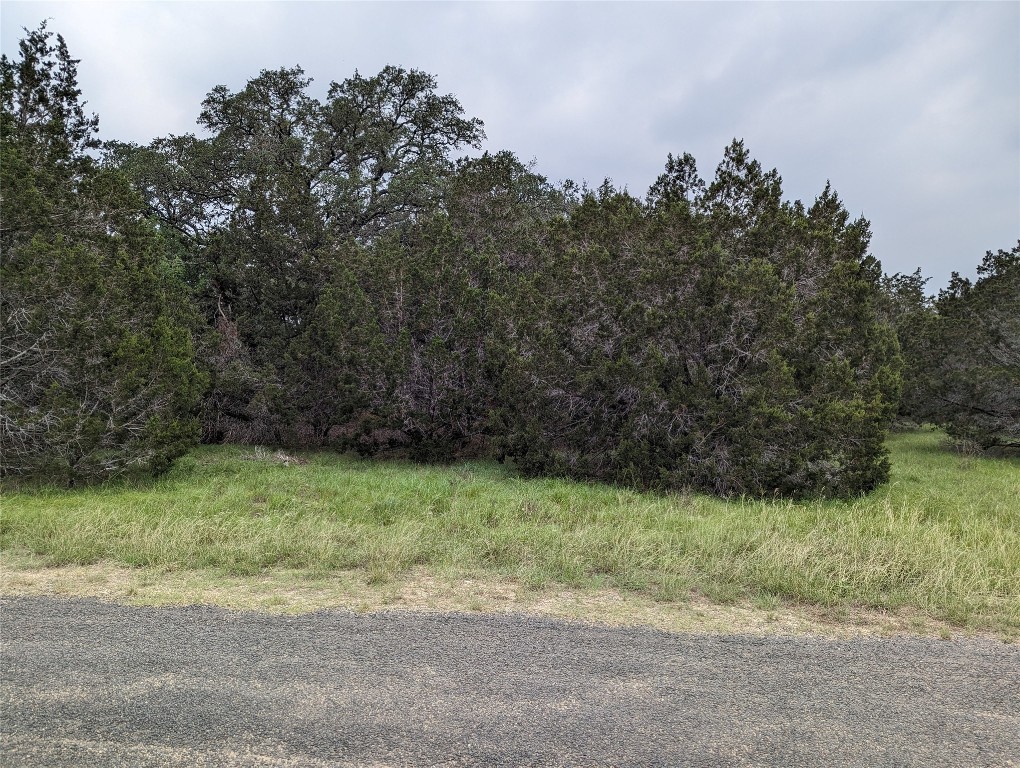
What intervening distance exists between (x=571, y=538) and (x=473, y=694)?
12.1 ft

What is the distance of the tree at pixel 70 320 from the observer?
9.81 metres

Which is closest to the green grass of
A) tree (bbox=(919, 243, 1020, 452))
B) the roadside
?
the roadside

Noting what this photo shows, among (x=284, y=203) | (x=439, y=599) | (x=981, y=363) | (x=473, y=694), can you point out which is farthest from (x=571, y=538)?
(x=981, y=363)

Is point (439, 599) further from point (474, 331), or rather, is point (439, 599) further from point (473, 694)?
point (474, 331)

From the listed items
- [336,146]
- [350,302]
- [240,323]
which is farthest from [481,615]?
[336,146]

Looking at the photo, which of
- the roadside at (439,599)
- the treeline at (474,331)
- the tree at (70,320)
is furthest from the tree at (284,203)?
the roadside at (439,599)

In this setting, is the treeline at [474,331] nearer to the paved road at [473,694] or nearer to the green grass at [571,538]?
the green grass at [571,538]

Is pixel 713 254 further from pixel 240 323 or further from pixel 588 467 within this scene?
pixel 240 323

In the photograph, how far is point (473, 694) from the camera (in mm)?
3543

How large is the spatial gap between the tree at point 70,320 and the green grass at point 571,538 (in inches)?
32.9

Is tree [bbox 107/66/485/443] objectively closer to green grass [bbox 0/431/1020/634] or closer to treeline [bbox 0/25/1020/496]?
treeline [bbox 0/25/1020/496]

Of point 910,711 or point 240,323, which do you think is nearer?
point 910,711

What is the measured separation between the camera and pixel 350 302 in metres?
15.5

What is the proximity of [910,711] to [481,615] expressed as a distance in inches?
109
